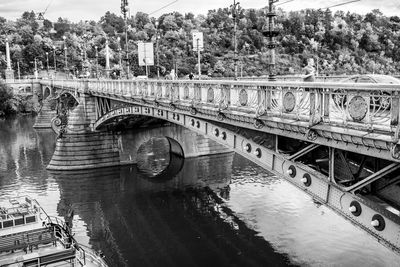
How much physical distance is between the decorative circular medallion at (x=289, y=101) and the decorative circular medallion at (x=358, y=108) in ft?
7.79

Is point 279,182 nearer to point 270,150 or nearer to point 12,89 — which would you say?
point 270,150

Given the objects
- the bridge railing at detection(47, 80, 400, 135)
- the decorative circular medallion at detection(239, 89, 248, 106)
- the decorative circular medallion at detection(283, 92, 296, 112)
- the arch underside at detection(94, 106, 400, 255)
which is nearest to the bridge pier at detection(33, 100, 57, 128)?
the bridge railing at detection(47, 80, 400, 135)

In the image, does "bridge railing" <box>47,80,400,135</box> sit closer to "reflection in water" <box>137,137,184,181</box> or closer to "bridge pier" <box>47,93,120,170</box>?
"reflection in water" <box>137,137,184,181</box>

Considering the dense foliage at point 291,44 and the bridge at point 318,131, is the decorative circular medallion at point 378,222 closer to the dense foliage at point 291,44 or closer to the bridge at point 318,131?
the bridge at point 318,131

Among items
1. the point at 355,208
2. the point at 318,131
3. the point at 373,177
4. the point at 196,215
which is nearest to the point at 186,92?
the point at 196,215

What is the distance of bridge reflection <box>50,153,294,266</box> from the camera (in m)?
20.8

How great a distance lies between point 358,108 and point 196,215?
1831 cm

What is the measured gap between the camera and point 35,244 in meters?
16.3

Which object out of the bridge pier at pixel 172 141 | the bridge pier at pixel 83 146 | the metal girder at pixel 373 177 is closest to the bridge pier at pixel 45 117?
the bridge pier at pixel 83 146

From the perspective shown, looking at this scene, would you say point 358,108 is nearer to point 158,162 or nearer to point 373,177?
point 373,177

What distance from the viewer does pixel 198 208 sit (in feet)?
92.8

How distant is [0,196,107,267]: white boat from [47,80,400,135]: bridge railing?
7.31 meters

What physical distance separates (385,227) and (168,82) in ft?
47.3

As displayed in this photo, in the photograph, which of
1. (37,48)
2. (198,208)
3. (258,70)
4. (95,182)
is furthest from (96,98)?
(37,48)
